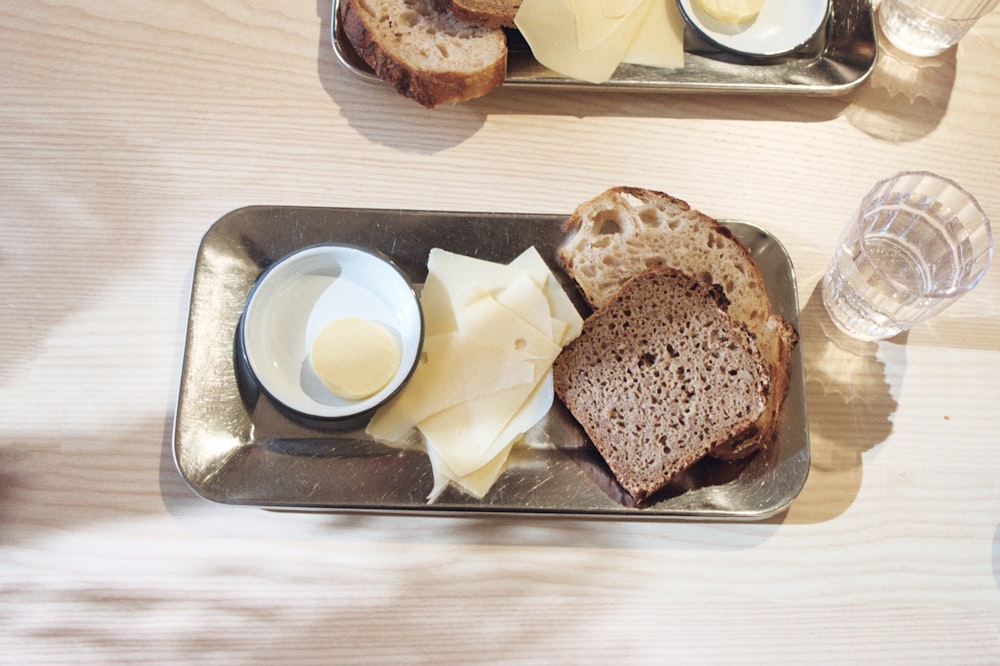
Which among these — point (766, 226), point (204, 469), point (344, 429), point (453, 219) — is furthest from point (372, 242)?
point (766, 226)

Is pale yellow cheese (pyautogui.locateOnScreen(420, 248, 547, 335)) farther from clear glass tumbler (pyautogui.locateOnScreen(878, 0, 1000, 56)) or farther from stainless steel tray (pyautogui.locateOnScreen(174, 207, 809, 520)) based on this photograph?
clear glass tumbler (pyautogui.locateOnScreen(878, 0, 1000, 56))

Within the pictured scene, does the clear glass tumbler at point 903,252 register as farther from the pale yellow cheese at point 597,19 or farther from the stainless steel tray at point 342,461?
the pale yellow cheese at point 597,19

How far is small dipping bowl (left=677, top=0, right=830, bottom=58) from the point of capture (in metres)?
1.42

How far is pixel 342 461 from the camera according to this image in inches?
45.9

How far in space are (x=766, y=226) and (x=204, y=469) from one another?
40.7 inches

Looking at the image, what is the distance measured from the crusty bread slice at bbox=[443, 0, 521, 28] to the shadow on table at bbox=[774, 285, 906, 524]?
73 centimetres

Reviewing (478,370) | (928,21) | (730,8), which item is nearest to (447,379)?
(478,370)

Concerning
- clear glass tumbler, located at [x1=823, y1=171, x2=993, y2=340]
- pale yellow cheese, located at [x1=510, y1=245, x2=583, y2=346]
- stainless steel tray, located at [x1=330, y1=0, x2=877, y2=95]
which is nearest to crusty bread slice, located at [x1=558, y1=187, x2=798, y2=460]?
pale yellow cheese, located at [x1=510, y1=245, x2=583, y2=346]

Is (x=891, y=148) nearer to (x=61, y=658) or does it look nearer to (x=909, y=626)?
(x=909, y=626)

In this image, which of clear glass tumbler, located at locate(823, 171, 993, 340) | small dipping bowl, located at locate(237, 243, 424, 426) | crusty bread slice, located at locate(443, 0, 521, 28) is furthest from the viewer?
crusty bread slice, located at locate(443, 0, 521, 28)

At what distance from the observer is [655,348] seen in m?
1.21

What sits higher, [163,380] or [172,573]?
[163,380]

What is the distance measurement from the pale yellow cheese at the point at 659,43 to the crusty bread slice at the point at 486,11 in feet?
0.74

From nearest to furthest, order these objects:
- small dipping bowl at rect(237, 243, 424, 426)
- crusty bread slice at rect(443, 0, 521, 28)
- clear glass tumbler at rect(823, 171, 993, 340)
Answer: small dipping bowl at rect(237, 243, 424, 426) < clear glass tumbler at rect(823, 171, 993, 340) < crusty bread slice at rect(443, 0, 521, 28)
